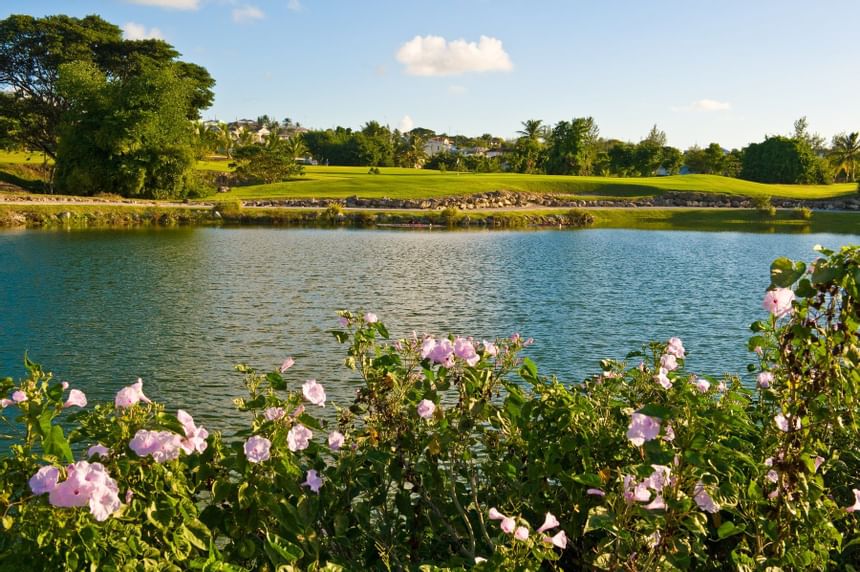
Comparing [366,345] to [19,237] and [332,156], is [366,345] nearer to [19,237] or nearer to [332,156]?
[19,237]

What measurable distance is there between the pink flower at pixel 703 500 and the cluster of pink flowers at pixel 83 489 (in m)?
2.68

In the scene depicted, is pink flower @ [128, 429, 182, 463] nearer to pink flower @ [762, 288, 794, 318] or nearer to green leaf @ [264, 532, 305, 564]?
green leaf @ [264, 532, 305, 564]

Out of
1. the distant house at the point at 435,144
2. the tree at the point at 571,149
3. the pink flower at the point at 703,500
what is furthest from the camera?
the distant house at the point at 435,144

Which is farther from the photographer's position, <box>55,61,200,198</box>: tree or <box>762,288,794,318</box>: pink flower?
<box>55,61,200,198</box>: tree

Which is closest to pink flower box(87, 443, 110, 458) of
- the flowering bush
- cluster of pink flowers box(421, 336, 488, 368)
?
the flowering bush

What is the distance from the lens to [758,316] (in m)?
20.6

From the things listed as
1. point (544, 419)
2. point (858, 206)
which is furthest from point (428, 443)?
point (858, 206)

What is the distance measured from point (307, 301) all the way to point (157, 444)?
1834 cm

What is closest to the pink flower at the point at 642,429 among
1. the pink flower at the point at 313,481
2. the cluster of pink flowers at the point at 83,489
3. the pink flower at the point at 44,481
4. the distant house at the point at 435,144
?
the pink flower at the point at 313,481

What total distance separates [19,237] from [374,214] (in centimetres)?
2564

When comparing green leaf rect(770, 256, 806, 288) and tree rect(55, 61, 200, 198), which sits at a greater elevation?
tree rect(55, 61, 200, 198)

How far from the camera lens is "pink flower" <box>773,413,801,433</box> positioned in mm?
3627

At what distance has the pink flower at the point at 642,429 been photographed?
10.9 ft

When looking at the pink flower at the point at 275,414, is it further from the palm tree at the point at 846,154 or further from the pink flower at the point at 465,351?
the palm tree at the point at 846,154
